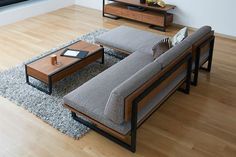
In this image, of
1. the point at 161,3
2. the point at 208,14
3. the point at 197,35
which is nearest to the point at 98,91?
the point at 197,35

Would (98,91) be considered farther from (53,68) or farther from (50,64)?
(50,64)

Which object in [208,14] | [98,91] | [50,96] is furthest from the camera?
[208,14]

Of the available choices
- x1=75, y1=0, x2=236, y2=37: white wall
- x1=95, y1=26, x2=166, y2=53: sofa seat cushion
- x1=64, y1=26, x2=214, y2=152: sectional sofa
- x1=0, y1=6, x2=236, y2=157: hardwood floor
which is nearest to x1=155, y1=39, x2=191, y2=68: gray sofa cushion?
x1=64, y1=26, x2=214, y2=152: sectional sofa

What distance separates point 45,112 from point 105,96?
77 centimetres

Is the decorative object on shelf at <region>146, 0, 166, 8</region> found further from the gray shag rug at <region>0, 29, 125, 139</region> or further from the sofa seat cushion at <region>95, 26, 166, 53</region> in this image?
the gray shag rug at <region>0, 29, 125, 139</region>

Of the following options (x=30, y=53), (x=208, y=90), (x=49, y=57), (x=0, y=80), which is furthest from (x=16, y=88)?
(x=208, y=90)

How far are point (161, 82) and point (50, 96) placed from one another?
1376mm

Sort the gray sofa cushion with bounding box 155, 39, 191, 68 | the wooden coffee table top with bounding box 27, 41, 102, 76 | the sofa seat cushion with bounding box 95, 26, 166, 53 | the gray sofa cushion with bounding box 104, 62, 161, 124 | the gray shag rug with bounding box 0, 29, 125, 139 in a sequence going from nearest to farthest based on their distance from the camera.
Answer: the gray sofa cushion with bounding box 104, 62, 161, 124 < the gray sofa cushion with bounding box 155, 39, 191, 68 < the gray shag rug with bounding box 0, 29, 125, 139 < the wooden coffee table top with bounding box 27, 41, 102, 76 < the sofa seat cushion with bounding box 95, 26, 166, 53

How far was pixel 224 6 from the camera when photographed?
5184mm

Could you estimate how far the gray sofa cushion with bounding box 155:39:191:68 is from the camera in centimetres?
305

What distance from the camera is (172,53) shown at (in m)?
3.19

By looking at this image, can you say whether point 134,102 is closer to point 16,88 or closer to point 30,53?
point 16,88

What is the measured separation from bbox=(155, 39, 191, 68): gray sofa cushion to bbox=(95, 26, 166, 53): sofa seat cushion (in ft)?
2.80

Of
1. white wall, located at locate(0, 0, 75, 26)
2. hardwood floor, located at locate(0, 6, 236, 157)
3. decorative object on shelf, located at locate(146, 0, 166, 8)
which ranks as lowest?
hardwood floor, located at locate(0, 6, 236, 157)
